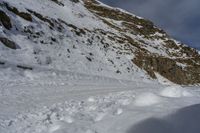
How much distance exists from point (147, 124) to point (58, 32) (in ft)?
90.2

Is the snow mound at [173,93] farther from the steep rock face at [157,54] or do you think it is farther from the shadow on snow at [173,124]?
the steep rock face at [157,54]

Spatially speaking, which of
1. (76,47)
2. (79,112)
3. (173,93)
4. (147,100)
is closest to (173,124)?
(147,100)

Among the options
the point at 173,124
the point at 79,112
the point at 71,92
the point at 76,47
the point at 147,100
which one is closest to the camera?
the point at 173,124

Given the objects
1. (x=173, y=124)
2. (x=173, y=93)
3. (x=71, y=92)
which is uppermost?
(x=173, y=93)

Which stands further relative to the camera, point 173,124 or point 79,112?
point 79,112

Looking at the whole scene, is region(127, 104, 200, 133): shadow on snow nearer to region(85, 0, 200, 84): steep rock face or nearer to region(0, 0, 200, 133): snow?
region(0, 0, 200, 133): snow

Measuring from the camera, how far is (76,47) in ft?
111

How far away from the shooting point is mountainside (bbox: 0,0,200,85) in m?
25.7

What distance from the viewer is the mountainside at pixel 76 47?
2573 cm

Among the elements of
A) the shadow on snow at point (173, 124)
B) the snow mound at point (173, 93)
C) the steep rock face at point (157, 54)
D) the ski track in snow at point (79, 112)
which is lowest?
the ski track in snow at point (79, 112)

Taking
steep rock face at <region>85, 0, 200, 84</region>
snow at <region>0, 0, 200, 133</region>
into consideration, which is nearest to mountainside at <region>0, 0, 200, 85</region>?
steep rock face at <region>85, 0, 200, 84</region>

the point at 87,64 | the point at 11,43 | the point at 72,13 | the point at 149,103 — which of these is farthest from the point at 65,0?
the point at 149,103

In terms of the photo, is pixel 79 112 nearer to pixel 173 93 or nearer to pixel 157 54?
pixel 173 93

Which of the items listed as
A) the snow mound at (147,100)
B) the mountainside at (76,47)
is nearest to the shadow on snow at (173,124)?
the snow mound at (147,100)
